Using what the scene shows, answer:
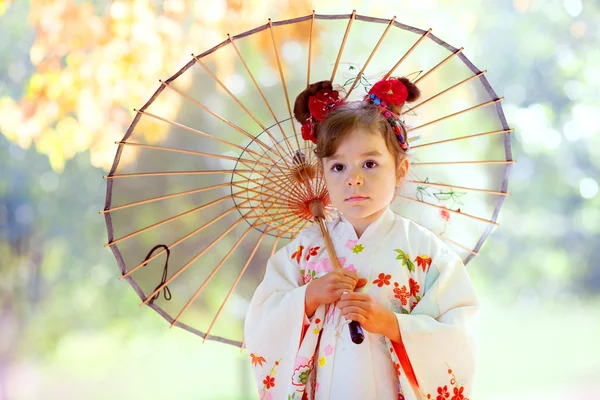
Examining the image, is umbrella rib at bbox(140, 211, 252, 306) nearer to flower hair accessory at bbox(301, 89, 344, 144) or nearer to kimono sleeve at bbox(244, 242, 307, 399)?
kimono sleeve at bbox(244, 242, 307, 399)

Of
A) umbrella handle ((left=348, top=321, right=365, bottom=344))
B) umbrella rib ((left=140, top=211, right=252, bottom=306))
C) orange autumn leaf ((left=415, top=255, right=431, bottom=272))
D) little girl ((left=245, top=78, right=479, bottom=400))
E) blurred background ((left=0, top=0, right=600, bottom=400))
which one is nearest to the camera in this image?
umbrella handle ((left=348, top=321, right=365, bottom=344))

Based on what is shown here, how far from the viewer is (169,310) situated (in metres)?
1.76

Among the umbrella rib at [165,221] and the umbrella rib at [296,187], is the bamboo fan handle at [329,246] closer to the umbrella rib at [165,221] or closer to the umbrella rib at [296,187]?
the umbrella rib at [296,187]

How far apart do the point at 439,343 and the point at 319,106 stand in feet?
2.04

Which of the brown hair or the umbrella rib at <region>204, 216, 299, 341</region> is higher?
the brown hair

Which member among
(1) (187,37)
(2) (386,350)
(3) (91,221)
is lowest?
(2) (386,350)

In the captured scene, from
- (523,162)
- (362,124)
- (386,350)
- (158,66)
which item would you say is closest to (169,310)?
(386,350)

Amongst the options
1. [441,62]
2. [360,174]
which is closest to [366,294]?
[360,174]

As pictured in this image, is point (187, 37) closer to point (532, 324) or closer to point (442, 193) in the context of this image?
point (442, 193)

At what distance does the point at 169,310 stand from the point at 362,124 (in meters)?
0.70

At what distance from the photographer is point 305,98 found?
5.41 ft

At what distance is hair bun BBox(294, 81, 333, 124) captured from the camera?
5.39ft

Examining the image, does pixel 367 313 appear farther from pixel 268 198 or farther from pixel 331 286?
pixel 268 198

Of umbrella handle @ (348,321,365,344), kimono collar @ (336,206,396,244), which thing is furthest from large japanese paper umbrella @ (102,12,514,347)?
umbrella handle @ (348,321,365,344)
